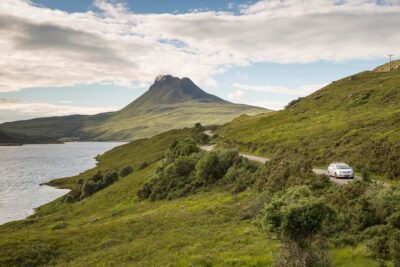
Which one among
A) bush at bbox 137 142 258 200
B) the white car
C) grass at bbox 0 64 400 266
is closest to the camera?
grass at bbox 0 64 400 266

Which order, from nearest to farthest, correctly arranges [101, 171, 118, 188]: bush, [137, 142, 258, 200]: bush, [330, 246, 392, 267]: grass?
[330, 246, 392, 267]: grass
[137, 142, 258, 200]: bush
[101, 171, 118, 188]: bush

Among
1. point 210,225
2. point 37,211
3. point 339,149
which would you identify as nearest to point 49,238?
point 210,225

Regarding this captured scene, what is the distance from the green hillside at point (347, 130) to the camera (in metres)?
51.1

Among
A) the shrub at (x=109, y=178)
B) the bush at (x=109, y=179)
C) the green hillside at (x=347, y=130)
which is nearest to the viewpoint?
the green hillside at (x=347, y=130)

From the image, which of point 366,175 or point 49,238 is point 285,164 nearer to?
point 366,175

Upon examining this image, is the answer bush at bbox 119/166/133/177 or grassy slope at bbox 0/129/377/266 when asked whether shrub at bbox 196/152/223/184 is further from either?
bush at bbox 119/166/133/177

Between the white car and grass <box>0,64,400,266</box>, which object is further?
the white car

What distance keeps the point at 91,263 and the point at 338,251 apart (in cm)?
1796

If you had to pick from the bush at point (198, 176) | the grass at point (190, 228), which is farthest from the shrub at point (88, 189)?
the bush at point (198, 176)

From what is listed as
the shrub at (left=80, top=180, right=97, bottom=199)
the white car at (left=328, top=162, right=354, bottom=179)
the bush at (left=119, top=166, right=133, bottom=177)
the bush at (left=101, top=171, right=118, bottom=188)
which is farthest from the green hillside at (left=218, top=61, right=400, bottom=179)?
the shrub at (left=80, top=180, right=97, bottom=199)

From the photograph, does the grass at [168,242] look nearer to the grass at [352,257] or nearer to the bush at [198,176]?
the grass at [352,257]

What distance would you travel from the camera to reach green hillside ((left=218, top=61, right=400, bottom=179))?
2012 inches

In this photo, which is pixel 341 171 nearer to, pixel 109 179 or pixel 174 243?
pixel 174 243

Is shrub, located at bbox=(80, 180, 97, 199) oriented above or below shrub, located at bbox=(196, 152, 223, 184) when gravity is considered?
below
